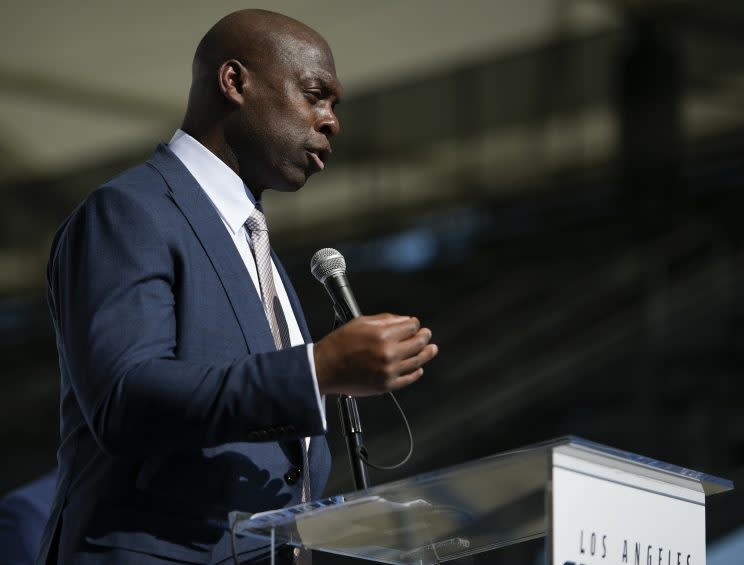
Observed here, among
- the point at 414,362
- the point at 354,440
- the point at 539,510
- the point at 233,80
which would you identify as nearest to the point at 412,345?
the point at 414,362

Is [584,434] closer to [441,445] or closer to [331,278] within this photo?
[441,445]

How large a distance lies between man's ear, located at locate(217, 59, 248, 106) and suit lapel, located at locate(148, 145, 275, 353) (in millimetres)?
153

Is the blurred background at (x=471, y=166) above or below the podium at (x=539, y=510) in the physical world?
above

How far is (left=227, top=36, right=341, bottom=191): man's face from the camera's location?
1978 mm

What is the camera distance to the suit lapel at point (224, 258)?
5.99 feet

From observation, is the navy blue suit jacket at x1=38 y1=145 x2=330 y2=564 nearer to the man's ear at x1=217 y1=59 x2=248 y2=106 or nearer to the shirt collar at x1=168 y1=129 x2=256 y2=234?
the shirt collar at x1=168 y1=129 x2=256 y2=234

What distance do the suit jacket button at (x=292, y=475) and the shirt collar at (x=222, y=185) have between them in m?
0.38

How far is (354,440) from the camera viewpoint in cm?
192

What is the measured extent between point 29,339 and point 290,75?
8.12 m

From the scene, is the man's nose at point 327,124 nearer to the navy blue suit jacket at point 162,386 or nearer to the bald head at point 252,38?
the bald head at point 252,38

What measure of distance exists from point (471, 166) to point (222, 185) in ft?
25.3

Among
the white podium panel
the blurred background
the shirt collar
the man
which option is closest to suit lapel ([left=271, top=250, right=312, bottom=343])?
the man

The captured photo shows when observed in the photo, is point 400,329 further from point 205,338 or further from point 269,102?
point 269,102

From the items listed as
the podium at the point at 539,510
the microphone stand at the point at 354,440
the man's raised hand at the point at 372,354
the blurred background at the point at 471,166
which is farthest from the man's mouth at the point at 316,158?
the blurred background at the point at 471,166
